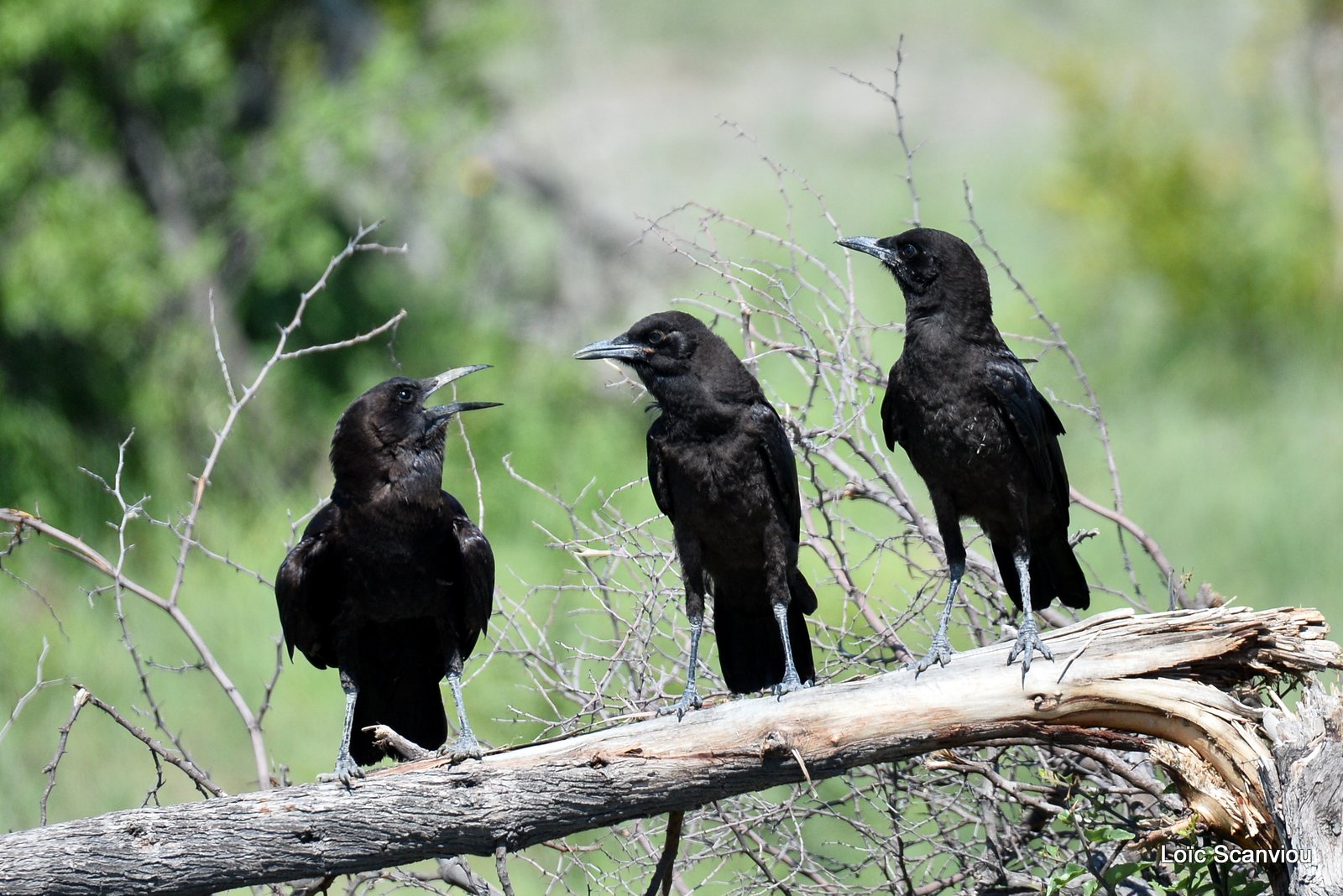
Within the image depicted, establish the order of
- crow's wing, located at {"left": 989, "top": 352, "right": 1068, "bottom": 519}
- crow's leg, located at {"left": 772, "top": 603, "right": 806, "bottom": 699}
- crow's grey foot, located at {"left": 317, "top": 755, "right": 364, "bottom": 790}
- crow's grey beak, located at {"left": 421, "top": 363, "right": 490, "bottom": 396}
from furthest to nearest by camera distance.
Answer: crow's grey beak, located at {"left": 421, "top": 363, "right": 490, "bottom": 396}
crow's wing, located at {"left": 989, "top": 352, "right": 1068, "bottom": 519}
crow's leg, located at {"left": 772, "top": 603, "right": 806, "bottom": 699}
crow's grey foot, located at {"left": 317, "top": 755, "right": 364, "bottom": 790}

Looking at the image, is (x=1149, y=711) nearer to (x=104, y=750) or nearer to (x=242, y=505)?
(x=104, y=750)

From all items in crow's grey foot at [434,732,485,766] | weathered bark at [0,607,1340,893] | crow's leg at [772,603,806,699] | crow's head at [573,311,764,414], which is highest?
crow's head at [573,311,764,414]

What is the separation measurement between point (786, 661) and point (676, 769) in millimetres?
892

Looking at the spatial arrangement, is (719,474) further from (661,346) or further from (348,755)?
(348,755)

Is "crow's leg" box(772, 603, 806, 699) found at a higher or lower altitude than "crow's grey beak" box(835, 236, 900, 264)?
lower

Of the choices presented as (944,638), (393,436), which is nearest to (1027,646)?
(944,638)

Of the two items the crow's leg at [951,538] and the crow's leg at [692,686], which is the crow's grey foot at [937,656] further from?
the crow's leg at [692,686]

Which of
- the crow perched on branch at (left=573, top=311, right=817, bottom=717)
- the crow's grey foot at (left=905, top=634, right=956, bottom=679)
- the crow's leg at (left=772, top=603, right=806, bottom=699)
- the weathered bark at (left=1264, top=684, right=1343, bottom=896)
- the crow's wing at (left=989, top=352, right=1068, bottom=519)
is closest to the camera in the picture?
the weathered bark at (left=1264, top=684, right=1343, bottom=896)

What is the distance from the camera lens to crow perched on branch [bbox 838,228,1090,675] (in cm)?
439

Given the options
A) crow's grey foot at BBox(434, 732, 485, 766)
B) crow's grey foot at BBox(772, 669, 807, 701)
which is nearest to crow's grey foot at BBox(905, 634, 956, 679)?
crow's grey foot at BBox(772, 669, 807, 701)

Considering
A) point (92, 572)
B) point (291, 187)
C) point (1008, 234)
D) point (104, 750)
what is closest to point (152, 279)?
point (291, 187)

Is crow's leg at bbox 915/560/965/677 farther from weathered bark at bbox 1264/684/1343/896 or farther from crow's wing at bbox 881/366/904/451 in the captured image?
weathered bark at bbox 1264/684/1343/896

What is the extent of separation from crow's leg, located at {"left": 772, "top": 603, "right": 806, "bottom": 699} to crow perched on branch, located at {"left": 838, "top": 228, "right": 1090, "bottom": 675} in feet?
1.46

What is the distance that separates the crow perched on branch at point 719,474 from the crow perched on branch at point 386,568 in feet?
1.91
